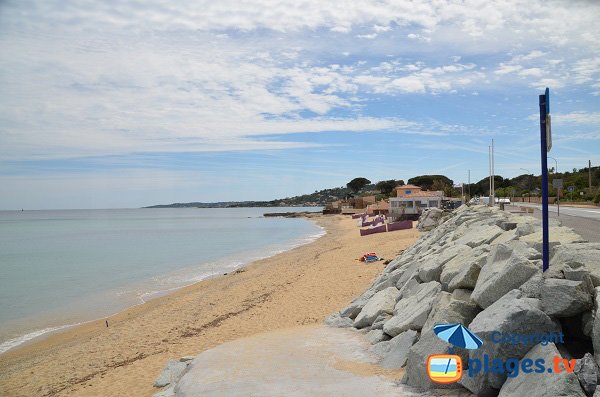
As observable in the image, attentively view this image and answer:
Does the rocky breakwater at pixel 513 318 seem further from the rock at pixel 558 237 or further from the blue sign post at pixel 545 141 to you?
the blue sign post at pixel 545 141

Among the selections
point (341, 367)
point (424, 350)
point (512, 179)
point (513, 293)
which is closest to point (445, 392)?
point (424, 350)

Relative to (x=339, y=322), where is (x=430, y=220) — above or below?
above

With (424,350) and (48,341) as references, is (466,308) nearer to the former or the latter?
(424,350)

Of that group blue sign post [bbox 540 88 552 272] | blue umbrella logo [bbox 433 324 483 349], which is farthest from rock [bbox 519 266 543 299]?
A: blue umbrella logo [bbox 433 324 483 349]

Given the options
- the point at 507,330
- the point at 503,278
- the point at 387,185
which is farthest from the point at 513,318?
the point at 387,185

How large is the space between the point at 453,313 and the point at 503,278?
2.57 ft

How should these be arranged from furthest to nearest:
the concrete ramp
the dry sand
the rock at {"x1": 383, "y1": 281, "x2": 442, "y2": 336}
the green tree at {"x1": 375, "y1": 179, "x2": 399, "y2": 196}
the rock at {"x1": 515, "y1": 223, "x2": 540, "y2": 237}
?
the green tree at {"x1": 375, "y1": 179, "x2": 399, "y2": 196} < the dry sand < the rock at {"x1": 515, "y1": 223, "x2": 540, "y2": 237} < the rock at {"x1": 383, "y1": 281, "x2": 442, "y2": 336} < the concrete ramp

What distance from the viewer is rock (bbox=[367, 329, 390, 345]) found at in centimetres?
757

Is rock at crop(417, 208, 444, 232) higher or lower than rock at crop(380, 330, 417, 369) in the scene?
higher

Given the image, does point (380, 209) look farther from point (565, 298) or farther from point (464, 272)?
point (565, 298)

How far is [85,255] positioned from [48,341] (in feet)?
89.3

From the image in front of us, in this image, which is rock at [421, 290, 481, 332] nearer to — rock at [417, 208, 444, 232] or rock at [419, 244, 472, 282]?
rock at [419, 244, 472, 282]

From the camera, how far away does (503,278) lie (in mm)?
5711

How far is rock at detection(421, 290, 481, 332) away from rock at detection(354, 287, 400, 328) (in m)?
2.42
